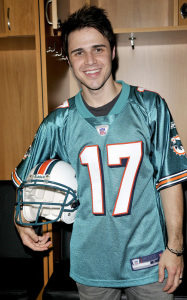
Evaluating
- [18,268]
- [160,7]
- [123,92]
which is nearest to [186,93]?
[160,7]

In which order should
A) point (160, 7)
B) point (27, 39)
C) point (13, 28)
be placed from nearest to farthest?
point (13, 28) < point (27, 39) < point (160, 7)

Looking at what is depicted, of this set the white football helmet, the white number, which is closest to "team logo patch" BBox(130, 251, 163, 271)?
the white number

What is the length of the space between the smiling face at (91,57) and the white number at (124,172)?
234 millimetres

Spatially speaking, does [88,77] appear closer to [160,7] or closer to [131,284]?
[131,284]

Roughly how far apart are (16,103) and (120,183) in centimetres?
121

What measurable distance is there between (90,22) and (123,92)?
10.9 inches

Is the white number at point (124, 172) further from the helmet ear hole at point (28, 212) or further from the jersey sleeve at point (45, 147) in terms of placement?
the helmet ear hole at point (28, 212)

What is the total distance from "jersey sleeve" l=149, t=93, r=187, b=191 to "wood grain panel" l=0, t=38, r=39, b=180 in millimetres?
1097

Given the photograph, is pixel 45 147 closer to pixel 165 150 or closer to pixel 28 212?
pixel 28 212

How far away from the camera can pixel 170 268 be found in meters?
0.98

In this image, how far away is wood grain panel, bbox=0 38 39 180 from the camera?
1919 mm

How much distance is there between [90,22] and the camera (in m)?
1.07

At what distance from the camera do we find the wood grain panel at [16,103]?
1.92 meters

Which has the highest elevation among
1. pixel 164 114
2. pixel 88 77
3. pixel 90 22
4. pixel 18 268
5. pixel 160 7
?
pixel 160 7
